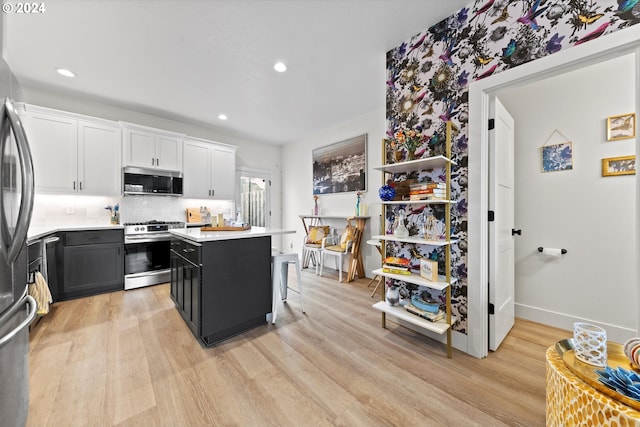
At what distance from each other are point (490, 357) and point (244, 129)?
5.06 meters

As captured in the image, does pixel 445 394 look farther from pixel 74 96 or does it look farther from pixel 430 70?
pixel 74 96

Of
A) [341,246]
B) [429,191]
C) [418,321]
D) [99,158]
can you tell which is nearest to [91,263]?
[99,158]

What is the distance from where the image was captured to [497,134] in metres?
1.85

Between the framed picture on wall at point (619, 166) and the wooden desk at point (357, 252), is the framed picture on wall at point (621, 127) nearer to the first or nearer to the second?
the framed picture on wall at point (619, 166)

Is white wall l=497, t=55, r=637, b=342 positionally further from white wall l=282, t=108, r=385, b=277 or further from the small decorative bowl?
white wall l=282, t=108, r=385, b=277

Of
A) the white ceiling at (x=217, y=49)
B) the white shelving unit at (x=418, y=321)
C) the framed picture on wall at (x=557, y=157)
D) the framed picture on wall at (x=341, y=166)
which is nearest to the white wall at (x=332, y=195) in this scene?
the framed picture on wall at (x=341, y=166)

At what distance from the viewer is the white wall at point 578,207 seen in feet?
6.55

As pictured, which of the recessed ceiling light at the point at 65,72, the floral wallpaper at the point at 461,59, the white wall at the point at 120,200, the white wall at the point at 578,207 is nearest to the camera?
the floral wallpaper at the point at 461,59

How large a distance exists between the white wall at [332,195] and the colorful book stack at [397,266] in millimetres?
1444

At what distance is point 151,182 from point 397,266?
3.94m

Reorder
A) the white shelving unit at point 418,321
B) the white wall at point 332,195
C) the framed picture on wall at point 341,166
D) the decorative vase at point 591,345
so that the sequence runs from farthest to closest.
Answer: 1. the framed picture on wall at point 341,166
2. the white wall at point 332,195
3. the white shelving unit at point 418,321
4. the decorative vase at point 591,345

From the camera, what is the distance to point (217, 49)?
2.37 metres

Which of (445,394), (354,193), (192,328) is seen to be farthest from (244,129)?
(445,394)

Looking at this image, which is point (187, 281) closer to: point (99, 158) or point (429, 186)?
point (429, 186)
